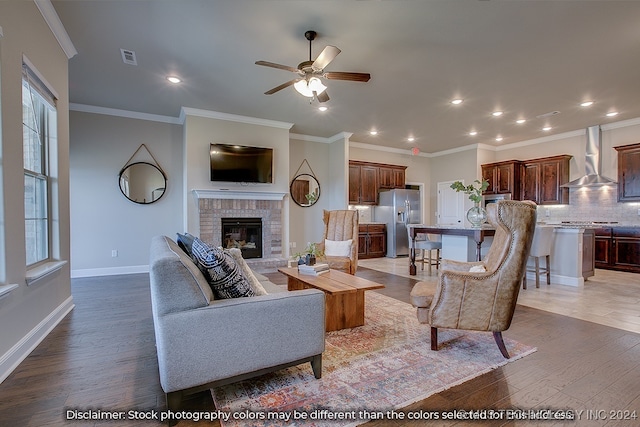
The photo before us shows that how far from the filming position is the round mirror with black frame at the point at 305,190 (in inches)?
266

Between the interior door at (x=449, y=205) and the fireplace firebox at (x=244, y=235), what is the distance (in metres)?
5.32

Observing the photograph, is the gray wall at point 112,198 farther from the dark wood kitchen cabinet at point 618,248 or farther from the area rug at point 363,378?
the dark wood kitchen cabinet at point 618,248

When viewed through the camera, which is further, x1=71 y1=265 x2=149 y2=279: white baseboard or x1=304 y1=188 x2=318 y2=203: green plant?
x1=304 y1=188 x2=318 y2=203: green plant

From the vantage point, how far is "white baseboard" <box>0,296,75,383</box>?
2.02 meters

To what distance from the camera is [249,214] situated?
568cm

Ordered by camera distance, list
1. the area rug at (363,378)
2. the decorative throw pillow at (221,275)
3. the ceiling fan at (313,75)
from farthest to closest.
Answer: the ceiling fan at (313,75) < the decorative throw pillow at (221,275) < the area rug at (363,378)

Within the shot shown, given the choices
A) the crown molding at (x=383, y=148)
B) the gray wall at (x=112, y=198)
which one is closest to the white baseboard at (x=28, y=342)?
the gray wall at (x=112, y=198)

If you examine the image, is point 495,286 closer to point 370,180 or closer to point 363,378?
point 363,378

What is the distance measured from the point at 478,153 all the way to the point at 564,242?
368cm

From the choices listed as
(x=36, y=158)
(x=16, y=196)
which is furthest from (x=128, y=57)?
(x=16, y=196)

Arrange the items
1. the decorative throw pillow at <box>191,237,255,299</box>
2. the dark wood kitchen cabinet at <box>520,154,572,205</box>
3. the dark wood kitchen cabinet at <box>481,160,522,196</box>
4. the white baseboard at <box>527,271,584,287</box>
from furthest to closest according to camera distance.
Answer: the dark wood kitchen cabinet at <box>481,160,522,196</box> → the dark wood kitchen cabinet at <box>520,154,572,205</box> → the white baseboard at <box>527,271,584,287</box> → the decorative throw pillow at <box>191,237,255,299</box>

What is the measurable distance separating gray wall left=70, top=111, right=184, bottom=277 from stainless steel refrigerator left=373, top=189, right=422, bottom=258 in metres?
4.67

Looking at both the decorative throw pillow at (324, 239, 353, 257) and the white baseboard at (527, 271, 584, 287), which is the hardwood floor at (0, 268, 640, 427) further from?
the decorative throw pillow at (324, 239, 353, 257)

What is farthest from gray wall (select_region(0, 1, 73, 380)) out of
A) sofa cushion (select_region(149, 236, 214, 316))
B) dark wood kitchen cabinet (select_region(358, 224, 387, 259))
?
dark wood kitchen cabinet (select_region(358, 224, 387, 259))
